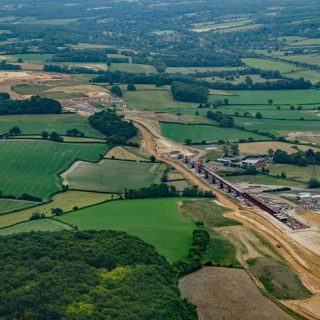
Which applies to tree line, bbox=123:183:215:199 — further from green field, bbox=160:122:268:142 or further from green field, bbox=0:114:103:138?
green field, bbox=160:122:268:142

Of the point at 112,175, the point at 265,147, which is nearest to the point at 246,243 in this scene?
the point at 112,175

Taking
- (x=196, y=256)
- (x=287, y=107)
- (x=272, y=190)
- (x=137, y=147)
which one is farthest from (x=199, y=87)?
(x=196, y=256)

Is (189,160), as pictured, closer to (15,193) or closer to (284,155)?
(284,155)

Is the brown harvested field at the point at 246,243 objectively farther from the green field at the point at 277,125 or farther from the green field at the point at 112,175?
the green field at the point at 277,125

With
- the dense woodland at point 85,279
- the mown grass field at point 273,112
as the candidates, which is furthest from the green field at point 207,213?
the mown grass field at point 273,112

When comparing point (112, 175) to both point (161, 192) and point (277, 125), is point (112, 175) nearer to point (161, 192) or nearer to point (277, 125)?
point (161, 192)

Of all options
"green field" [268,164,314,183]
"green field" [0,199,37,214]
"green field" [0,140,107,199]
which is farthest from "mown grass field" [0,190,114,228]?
"green field" [268,164,314,183]
